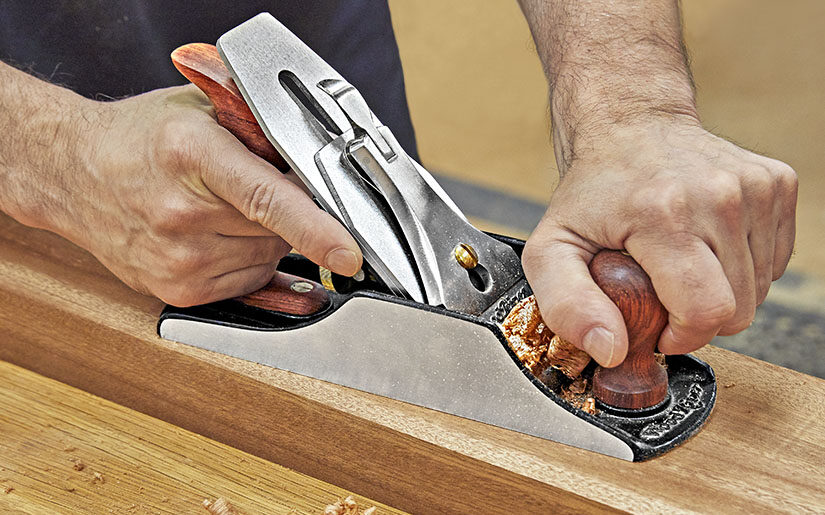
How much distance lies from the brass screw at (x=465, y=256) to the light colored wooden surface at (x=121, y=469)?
38cm

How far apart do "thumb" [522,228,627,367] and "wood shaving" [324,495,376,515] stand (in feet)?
1.18

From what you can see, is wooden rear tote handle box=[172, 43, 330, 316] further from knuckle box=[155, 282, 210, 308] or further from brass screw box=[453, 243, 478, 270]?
brass screw box=[453, 243, 478, 270]

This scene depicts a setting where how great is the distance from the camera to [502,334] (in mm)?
1201


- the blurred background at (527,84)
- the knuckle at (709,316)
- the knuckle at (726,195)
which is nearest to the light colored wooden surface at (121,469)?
the knuckle at (709,316)

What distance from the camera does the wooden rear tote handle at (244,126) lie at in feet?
4.33

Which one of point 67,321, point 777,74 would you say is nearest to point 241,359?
point 67,321

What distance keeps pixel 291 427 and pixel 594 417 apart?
0.44 meters

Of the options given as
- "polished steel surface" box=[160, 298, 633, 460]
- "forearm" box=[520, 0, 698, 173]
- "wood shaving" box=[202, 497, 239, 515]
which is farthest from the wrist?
"wood shaving" box=[202, 497, 239, 515]

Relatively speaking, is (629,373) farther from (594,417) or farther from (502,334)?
(502,334)

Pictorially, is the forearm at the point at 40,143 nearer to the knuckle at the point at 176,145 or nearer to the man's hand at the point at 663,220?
the knuckle at the point at 176,145

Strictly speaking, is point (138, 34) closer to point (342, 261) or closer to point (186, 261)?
point (186, 261)

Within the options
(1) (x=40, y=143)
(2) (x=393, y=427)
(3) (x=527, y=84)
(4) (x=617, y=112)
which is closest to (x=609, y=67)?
(4) (x=617, y=112)

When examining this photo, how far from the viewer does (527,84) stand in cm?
470

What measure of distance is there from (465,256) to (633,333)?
295 mm
